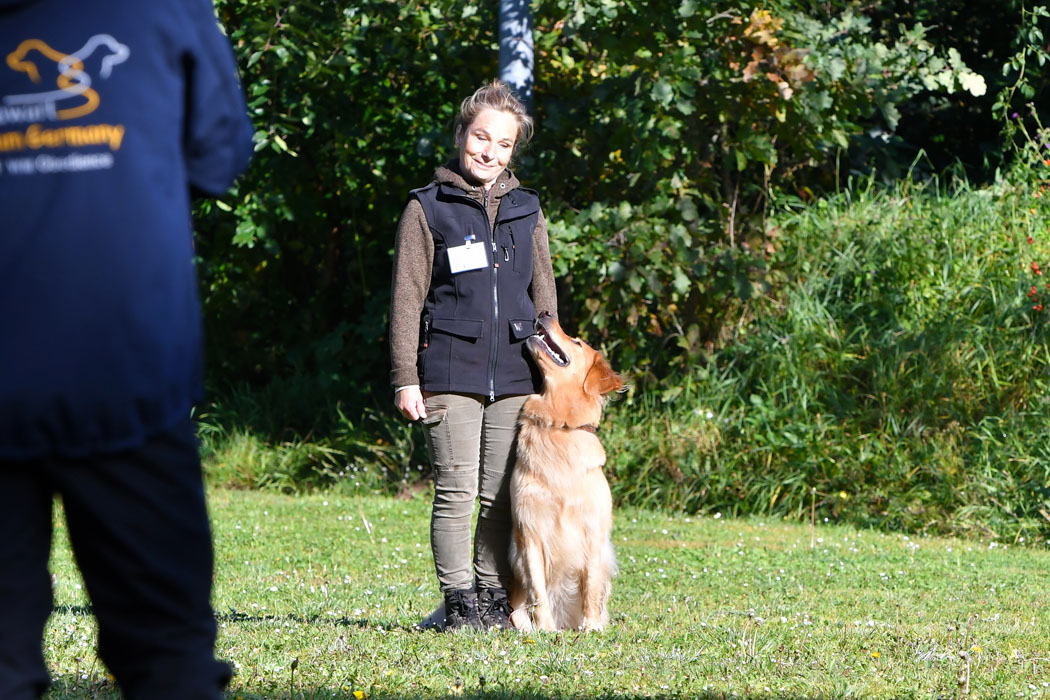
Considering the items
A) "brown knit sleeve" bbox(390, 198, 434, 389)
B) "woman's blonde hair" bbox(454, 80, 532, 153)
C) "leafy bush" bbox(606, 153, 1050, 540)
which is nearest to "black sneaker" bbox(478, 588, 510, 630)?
"brown knit sleeve" bbox(390, 198, 434, 389)

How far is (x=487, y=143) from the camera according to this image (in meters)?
4.35

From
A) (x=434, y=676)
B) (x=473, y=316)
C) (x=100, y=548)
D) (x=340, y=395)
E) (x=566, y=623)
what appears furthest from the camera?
(x=340, y=395)

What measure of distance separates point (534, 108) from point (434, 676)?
18.7 feet

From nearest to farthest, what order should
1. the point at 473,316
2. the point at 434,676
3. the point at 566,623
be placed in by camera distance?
the point at 434,676, the point at 473,316, the point at 566,623

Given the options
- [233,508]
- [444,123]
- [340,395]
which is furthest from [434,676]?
[340,395]

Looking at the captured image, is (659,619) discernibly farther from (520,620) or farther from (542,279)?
(542,279)

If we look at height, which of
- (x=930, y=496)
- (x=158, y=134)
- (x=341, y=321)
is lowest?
(x=930, y=496)

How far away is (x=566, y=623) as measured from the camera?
15.4 ft

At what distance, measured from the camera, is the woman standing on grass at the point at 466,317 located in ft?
14.0

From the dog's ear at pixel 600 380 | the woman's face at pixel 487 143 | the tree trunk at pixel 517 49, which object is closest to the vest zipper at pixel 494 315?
the woman's face at pixel 487 143

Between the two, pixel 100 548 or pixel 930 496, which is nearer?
pixel 100 548

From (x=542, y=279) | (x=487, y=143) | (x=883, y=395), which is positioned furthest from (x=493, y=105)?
(x=883, y=395)

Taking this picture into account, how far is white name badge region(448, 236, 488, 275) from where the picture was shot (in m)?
4.24

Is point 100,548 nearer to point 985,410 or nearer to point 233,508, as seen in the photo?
point 233,508
